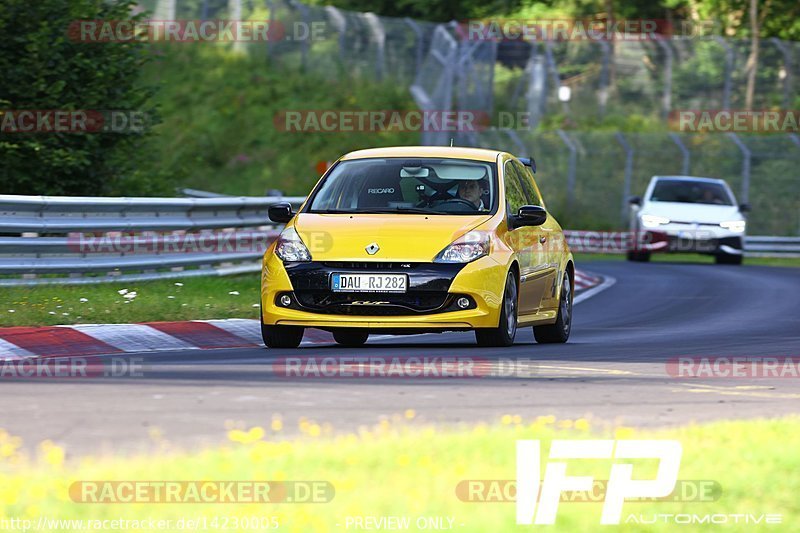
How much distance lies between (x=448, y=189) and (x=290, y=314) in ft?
5.68

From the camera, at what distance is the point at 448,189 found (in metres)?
13.1

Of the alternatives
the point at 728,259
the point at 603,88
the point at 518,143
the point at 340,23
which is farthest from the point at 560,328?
the point at 603,88

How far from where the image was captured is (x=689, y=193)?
3359 centimetres

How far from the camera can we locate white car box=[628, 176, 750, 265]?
3256cm

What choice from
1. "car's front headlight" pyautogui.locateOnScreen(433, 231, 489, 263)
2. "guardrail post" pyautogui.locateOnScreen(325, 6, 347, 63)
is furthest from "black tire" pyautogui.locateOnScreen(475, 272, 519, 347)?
"guardrail post" pyautogui.locateOnScreen(325, 6, 347, 63)

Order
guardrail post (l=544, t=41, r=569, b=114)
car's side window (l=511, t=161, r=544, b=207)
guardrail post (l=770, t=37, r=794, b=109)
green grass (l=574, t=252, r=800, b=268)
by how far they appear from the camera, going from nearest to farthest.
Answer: car's side window (l=511, t=161, r=544, b=207)
green grass (l=574, t=252, r=800, b=268)
guardrail post (l=544, t=41, r=569, b=114)
guardrail post (l=770, t=37, r=794, b=109)

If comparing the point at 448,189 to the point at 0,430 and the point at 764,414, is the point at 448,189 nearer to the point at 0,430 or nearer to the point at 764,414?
the point at 764,414

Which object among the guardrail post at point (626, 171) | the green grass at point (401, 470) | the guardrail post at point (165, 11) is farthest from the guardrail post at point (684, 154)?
the green grass at point (401, 470)

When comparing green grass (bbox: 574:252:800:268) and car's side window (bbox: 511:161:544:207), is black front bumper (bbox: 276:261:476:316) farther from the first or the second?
green grass (bbox: 574:252:800:268)

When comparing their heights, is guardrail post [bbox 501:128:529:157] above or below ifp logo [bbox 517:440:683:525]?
below

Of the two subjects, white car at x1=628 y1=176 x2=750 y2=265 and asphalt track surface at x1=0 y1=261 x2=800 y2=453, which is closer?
asphalt track surface at x1=0 y1=261 x2=800 y2=453

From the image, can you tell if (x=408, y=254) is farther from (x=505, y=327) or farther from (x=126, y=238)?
(x=126, y=238)

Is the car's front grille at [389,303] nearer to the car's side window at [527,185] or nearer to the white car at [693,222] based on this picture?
the car's side window at [527,185]

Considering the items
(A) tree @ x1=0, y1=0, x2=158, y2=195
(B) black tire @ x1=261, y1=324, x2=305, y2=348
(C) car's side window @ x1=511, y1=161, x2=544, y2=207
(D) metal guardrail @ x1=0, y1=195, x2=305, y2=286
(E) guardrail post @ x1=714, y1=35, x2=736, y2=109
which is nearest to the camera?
(B) black tire @ x1=261, y1=324, x2=305, y2=348
